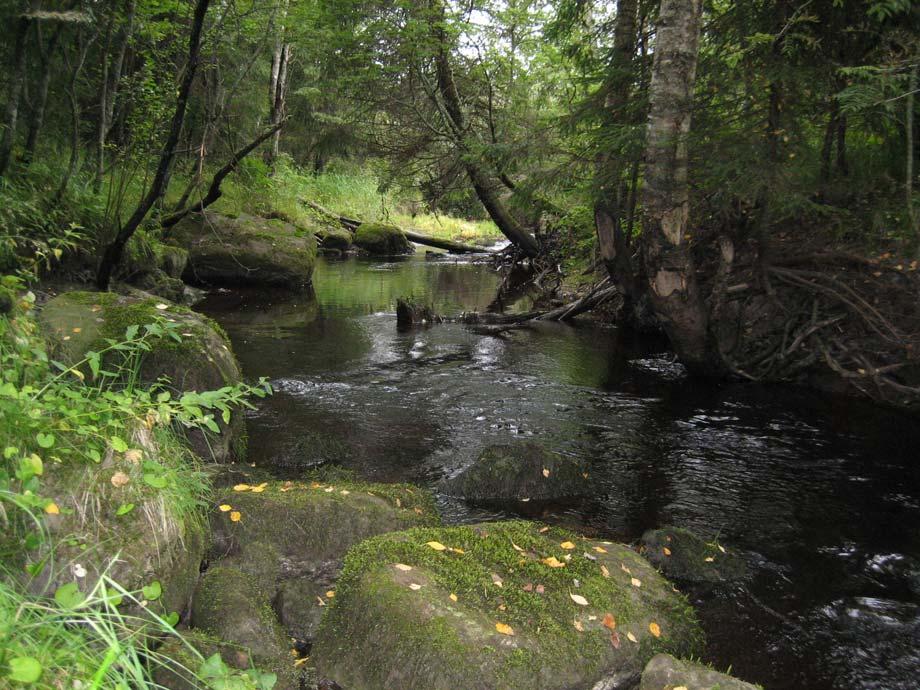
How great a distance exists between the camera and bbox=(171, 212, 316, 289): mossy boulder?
14.8 meters

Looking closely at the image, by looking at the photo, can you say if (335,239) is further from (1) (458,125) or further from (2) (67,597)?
(2) (67,597)

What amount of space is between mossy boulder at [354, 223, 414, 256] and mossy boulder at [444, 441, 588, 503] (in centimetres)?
1997

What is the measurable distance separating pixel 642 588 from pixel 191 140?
40.0ft

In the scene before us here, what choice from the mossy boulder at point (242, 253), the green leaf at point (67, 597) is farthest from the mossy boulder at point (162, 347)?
the mossy boulder at point (242, 253)

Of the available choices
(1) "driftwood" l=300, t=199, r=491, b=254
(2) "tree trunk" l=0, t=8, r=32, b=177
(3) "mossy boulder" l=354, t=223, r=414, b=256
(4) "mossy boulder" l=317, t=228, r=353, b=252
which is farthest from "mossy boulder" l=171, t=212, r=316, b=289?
(1) "driftwood" l=300, t=199, r=491, b=254

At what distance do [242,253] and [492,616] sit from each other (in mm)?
13303

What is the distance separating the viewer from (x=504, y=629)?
10.2ft

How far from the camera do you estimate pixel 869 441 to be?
269 inches

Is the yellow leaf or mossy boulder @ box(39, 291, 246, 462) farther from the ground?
mossy boulder @ box(39, 291, 246, 462)

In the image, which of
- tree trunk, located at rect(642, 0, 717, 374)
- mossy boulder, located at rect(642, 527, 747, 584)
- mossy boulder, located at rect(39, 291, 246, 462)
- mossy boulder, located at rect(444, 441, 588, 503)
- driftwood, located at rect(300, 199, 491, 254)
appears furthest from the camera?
driftwood, located at rect(300, 199, 491, 254)

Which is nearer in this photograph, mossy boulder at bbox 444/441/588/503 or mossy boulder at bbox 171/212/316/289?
mossy boulder at bbox 444/441/588/503

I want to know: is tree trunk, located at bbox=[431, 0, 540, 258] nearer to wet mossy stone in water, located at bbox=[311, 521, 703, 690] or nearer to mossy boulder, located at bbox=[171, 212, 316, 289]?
mossy boulder, located at bbox=[171, 212, 316, 289]

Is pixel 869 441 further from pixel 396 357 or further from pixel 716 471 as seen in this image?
pixel 396 357

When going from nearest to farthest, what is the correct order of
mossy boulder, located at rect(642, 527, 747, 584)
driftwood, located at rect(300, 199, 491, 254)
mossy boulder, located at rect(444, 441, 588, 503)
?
mossy boulder, located at rect(642, 527, 747, 584) → mossy boulder, located at rect(444, 441, 588, 503) → driftwood, located at rect(300, 199, 491, 254)
